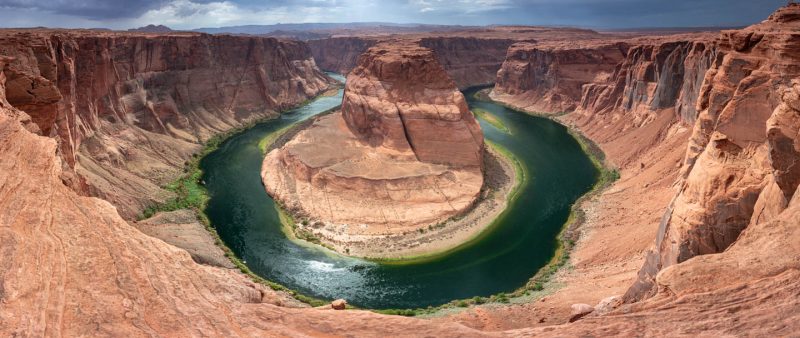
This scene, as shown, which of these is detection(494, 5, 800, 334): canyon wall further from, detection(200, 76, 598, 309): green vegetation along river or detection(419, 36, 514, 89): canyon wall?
detection(419, 36, 514, 89): canyon wall

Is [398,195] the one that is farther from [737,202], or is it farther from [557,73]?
[557,73]

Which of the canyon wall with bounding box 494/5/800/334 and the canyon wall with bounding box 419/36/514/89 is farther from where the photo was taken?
the canyon wall with bounding box 419/36/514/89

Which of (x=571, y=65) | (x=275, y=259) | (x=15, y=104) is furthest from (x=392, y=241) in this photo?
(x=571, y=65)

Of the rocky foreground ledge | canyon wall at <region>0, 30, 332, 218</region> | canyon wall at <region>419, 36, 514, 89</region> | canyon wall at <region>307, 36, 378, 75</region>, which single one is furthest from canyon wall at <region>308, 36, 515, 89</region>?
the rocky foreground ledge

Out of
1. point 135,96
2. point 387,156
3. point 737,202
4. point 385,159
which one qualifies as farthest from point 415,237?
point 135,96

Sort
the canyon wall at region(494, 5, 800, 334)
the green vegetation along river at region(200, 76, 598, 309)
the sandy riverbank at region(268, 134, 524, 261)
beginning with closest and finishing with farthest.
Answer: the canyon wall at region(494, 5, 800, 334) < the green vegetation along river at region(200, 76, 598, 309) < the sandy riverbank at region(268, 134, 524, 261)

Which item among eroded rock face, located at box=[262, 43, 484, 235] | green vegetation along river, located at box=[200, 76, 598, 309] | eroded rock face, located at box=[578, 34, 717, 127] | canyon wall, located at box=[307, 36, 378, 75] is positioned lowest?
green vegetation along river, located at box=[200, 76, 598, 309]

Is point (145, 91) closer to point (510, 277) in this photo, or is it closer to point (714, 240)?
point (510, 277)

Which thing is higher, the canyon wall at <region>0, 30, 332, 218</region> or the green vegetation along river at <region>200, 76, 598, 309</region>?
the canyon wall at <region>0, 30, 332, 218</region>
